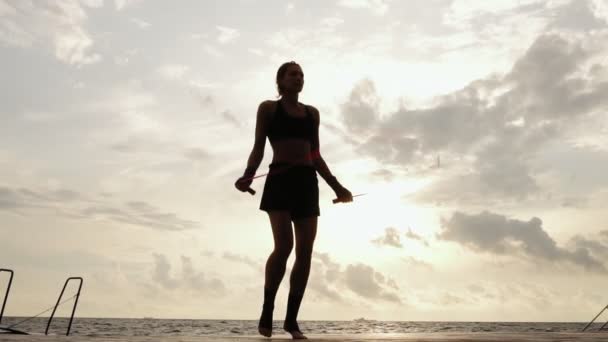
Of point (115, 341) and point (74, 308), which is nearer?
point (115, 341)

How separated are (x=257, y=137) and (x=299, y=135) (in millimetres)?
380

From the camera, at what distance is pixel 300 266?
229 inches

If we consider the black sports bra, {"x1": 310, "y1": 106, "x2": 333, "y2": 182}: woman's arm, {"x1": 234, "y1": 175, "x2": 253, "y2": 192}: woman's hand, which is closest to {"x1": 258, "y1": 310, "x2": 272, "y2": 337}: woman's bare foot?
{"x1": 234, "y1": 175, "x2": 253, "y2": 192}: woman's hand

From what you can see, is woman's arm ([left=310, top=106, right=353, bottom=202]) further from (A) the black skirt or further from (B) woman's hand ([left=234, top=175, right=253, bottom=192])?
(B) woman's hand ([left=234, top=175, right=253, bottom=192])

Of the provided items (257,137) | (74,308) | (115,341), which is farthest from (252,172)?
(74,308)

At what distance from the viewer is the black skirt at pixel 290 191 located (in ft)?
18.6

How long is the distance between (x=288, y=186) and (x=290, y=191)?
0.05 metres

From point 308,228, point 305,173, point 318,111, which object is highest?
point 318,111

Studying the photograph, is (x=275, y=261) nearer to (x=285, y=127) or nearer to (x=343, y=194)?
(x=343, y=194)

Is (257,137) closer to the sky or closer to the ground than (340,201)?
closer to the sky

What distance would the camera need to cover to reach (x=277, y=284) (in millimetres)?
5848

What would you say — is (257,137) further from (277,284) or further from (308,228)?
(277,284)

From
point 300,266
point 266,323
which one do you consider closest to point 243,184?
point 300,266

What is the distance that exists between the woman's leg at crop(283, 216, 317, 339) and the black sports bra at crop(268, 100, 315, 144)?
0.75 m
